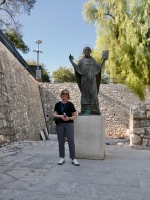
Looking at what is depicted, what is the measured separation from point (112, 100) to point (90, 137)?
1319cm

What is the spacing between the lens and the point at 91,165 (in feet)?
10.4

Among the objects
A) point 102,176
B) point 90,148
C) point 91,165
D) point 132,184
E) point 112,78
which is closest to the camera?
point 132,184

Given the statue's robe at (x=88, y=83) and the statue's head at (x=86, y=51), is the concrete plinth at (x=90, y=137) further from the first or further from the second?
the statue's head at (x=86, y=51)

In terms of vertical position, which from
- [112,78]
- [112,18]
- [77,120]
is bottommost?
[77,120]

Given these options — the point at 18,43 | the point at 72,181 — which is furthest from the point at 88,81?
the point at 18,43

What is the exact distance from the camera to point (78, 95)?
653 inches

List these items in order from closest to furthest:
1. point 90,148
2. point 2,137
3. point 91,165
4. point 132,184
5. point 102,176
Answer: point 132,184 < point 102,176 < point 91,165 < point 90,148 < point 2,137

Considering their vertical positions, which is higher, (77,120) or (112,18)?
(112,18)

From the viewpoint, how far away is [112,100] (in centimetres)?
1664

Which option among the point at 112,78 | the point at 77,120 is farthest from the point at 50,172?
the point at 112,78

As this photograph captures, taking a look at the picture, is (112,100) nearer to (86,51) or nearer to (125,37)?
(125,37)

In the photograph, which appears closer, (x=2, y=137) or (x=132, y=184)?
(x=132, y=184)

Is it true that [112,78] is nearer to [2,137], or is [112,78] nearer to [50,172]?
[2,137]

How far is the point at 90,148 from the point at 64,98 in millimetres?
1048
